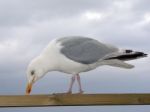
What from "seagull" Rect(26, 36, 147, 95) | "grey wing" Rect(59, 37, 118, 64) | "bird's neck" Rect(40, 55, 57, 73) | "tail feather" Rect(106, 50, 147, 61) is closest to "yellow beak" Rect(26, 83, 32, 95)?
"seagull" Rect(26, 36, 147, 95)

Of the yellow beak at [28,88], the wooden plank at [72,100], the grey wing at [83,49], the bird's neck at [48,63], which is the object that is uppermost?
the grey wing at [83,49]

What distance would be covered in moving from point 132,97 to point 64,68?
435 mm

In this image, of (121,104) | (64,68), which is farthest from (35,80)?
(121,104)

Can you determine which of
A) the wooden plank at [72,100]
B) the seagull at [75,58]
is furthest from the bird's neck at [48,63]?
the wooden plank at [72,100]

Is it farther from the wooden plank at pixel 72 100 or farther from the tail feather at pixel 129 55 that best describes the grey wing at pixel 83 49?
the wooden plank at pixel 72 100

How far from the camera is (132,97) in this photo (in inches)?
78.8

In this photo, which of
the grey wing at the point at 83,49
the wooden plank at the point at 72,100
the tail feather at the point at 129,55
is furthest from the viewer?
the grey wing at the point at 83,49

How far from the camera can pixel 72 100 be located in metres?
1.95

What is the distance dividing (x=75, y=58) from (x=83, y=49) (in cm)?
9

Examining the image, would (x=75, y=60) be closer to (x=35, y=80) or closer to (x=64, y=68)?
(x=64, y=68)

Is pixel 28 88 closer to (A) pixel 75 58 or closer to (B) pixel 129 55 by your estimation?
(A) pixel 75 58

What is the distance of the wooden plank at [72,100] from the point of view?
6.27 feet

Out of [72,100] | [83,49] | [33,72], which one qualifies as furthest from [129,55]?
[33,72]

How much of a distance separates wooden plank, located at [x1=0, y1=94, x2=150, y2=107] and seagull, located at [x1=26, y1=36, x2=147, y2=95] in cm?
19
